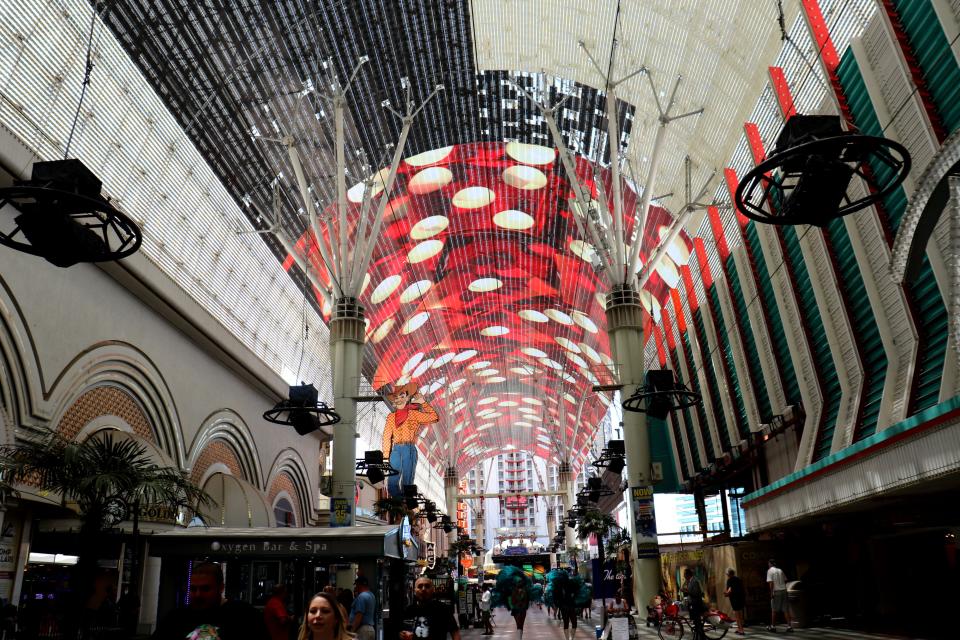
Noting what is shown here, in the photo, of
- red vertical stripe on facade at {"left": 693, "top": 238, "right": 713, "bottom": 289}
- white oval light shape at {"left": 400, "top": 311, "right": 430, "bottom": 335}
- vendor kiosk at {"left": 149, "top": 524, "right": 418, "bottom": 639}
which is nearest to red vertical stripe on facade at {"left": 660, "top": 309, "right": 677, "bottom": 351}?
red vertical stripe on facade at {"left": 693, "top": 238, "right": 713, "bottom": 289}

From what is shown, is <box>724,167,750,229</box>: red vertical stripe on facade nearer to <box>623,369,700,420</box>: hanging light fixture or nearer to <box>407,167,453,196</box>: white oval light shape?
<box>623,369,700,420</box>: hanging light fixture

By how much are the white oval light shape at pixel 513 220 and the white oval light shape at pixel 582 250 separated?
253cm

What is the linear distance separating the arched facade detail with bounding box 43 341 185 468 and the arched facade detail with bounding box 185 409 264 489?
1.37 m

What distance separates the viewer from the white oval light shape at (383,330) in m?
41.0

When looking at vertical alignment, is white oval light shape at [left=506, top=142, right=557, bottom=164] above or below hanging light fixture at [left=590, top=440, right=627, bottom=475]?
above

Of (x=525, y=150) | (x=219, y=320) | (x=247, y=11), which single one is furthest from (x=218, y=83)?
(x=525, y=150)

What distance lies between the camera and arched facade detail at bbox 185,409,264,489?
68.9 ft

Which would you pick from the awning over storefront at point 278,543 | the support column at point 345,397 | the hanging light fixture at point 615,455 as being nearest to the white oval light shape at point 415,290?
the support column at point 345,397

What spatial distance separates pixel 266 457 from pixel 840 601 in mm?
18378

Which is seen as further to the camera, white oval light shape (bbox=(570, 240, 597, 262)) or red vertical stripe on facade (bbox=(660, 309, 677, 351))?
white oval light shape (bbox=(570, 240, 597, 262))

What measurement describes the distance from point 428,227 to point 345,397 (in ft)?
58.1

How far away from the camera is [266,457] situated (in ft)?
88.4

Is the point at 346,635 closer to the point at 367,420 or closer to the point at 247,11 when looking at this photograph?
the point at 247,11

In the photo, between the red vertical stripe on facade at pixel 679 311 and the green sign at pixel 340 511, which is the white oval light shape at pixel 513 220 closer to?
the red vertical stripe on facade at pixel 679 311
